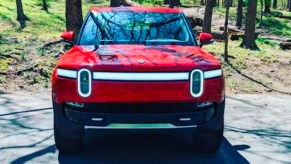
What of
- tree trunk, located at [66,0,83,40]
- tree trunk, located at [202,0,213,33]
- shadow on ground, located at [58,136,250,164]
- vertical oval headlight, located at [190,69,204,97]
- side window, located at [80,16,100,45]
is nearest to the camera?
vertical oval headlight, located at [190,69,204,97]

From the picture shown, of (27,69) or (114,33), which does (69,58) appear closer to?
(114,33)

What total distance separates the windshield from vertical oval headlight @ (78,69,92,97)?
126 centimetres

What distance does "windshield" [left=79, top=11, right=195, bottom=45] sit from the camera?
5.86 metres

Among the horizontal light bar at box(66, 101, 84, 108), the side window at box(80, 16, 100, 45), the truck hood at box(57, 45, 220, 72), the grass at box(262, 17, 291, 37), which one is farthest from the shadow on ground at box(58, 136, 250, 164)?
the grass at box(262, 17, 291, 37)

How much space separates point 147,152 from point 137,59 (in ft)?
4.39

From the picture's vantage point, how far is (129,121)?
4.50 m

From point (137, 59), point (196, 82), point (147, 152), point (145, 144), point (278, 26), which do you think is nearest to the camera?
point (196, 82)

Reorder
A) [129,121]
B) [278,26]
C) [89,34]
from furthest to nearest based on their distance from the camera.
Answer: [278,26], [89,34], [129,121]

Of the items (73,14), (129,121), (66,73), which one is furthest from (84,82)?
(73,14)

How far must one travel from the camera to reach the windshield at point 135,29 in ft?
19.2

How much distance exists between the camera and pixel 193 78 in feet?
15.2

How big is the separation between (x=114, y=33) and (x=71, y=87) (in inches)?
63.9

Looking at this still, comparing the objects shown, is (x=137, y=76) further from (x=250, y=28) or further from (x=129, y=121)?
(x=250, y=28)

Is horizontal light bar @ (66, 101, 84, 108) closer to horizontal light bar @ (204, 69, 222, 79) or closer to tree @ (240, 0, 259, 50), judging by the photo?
horizontal light bar @ (204, 69, 222, 79)
